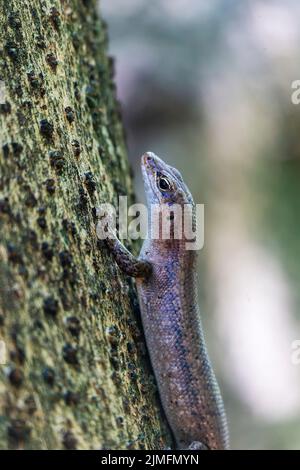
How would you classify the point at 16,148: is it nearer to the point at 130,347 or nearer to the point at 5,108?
the point at 5,108

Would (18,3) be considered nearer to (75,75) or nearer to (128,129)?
(75,75)

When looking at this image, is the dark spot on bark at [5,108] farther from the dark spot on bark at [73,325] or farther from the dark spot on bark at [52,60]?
the dark spot on bark at [73,325]

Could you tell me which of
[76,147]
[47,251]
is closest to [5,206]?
[47,251]

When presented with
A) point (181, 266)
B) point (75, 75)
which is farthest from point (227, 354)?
point (75, 75)

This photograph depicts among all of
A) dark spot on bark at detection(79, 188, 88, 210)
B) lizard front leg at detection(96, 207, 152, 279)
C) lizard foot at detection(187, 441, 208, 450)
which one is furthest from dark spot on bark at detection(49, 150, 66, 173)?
lizard foot at detection(187, 441, 208, 450)

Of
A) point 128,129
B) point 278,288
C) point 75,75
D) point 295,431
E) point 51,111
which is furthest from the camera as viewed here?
point 128,129
